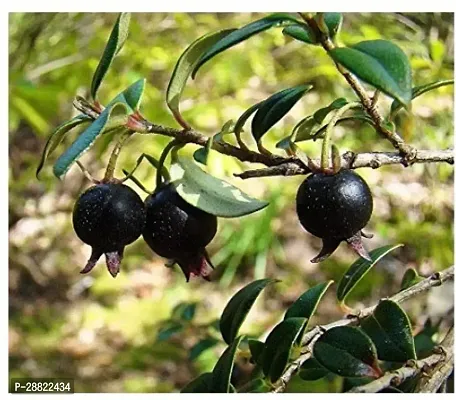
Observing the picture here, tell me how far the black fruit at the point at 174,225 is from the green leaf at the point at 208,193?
1 cm

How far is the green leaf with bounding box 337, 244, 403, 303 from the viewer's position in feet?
3.01

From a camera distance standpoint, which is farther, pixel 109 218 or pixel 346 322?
pixel 346 322

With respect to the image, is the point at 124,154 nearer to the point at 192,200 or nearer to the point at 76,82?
the point at 76,82

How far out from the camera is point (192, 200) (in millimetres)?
753

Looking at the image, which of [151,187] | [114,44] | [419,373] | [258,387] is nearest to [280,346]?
[258,387]

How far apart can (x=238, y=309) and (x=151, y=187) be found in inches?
59.1

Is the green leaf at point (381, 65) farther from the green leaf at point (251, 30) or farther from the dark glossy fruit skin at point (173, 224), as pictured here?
the dark glossy fruit skin at point (173, 224)

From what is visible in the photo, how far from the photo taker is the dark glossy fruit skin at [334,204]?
70cm

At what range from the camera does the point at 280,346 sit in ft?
2.58

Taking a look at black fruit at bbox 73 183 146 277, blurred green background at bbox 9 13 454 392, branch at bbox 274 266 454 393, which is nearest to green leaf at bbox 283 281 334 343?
branch at bbox 274 266 454 393

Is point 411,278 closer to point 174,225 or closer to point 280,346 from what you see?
point 280,346

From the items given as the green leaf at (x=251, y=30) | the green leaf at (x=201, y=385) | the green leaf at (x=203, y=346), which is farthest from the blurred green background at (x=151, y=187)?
the green leaf at (x=251, y=30)
